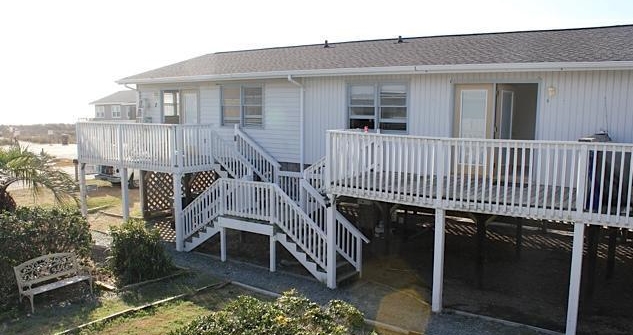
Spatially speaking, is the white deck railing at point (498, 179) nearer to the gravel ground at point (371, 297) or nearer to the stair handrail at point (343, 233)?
the stair handrail at point (343, 233)

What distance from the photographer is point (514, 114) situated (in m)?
11.8

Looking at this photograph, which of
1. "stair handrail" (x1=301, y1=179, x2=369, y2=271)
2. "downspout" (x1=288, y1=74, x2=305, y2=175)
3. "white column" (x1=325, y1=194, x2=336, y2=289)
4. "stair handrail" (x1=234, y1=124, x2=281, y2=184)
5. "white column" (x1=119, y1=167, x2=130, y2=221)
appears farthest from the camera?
"white column" (x1=119, y1=167, x2=130, y2=221)

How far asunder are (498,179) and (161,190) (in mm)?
12273

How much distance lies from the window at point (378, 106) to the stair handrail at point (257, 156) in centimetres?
246

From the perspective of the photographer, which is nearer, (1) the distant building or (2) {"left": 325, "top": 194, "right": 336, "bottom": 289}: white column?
(2) {"left": 325, "top": 194, "right": 336, "bottom": 289}: white column

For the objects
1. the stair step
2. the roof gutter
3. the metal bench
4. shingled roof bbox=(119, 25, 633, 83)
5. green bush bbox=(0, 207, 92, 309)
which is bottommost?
the stair step

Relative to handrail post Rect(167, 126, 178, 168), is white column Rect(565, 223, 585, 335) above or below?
below

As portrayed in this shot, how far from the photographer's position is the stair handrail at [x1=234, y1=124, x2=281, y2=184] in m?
13.8

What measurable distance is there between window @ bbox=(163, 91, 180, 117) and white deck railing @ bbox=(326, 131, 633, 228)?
7658 millimetres

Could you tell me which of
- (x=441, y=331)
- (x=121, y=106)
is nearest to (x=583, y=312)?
(x=441, y=331)

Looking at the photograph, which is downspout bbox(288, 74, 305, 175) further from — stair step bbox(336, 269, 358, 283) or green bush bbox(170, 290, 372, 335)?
green bush bbox(170, 290, 372, 335)

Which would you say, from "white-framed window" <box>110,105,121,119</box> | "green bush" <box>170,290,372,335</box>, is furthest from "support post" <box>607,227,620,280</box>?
"white-framed window" <box>110,105,121,119</box>

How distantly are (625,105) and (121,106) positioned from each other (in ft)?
186

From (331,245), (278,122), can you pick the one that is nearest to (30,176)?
(278,122)
